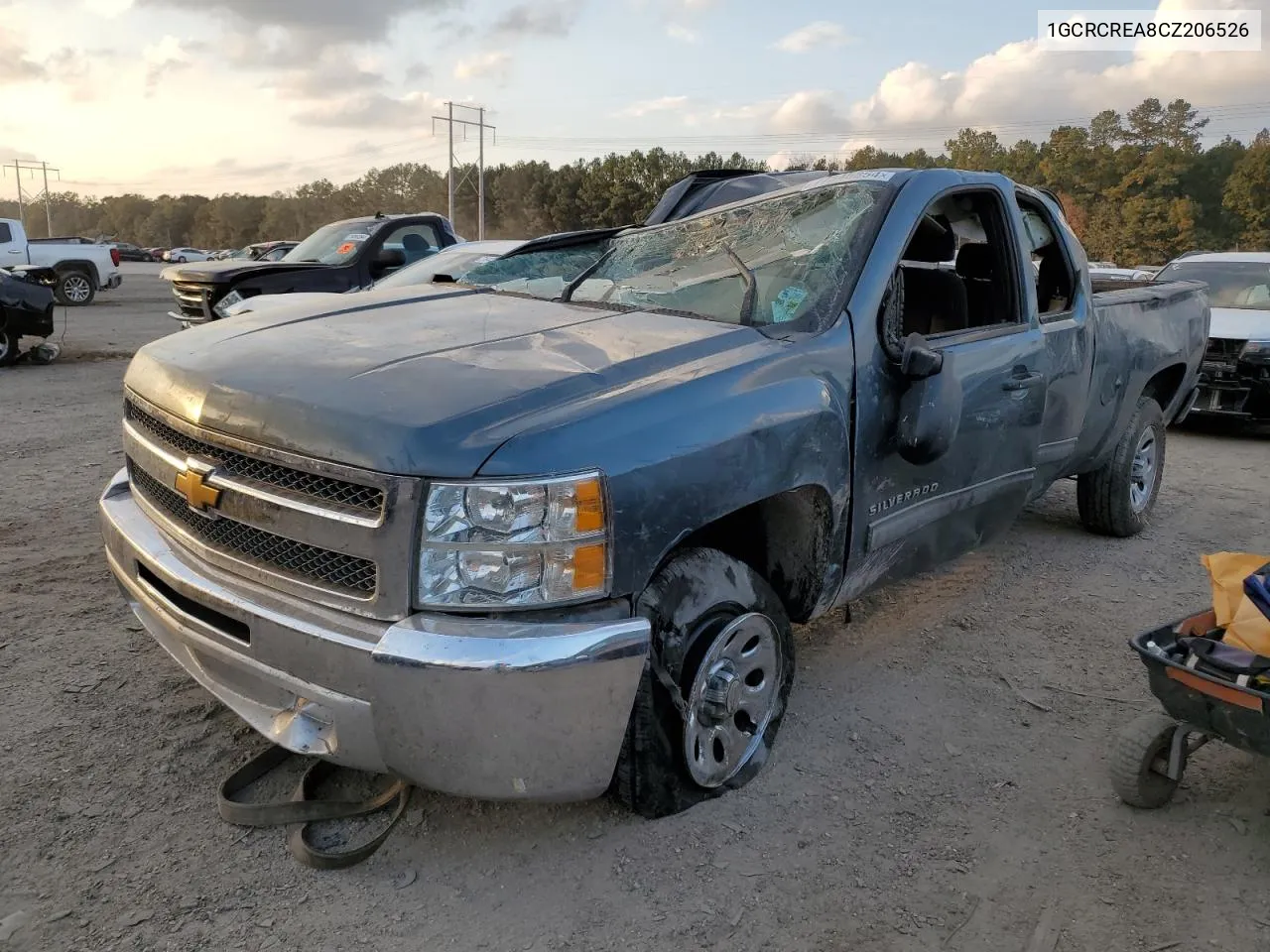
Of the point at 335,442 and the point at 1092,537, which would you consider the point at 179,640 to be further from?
the point at 1092,537

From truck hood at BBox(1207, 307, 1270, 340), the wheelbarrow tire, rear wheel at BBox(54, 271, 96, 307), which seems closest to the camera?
the wheelbarrow tire

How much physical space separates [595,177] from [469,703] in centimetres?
7292

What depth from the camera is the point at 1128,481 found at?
521 cm

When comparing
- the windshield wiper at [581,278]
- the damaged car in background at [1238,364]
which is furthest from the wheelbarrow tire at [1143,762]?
the damaged car in background at [1238,364]

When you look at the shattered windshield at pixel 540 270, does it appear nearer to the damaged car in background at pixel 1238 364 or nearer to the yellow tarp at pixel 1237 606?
the yellow tarp at pixel 1237 606

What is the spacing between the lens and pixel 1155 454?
5.54m

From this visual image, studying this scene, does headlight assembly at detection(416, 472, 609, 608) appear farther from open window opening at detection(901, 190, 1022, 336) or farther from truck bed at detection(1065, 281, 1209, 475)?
truck bed at detection(1065, 281, 1209, 475)

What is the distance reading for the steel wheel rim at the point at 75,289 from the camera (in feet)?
70.7

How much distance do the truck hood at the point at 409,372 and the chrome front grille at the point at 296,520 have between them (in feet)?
0.16

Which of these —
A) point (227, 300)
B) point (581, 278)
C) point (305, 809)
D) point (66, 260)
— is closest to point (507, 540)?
point (305, 809)

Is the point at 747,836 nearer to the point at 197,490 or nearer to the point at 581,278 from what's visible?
the point at 197,490

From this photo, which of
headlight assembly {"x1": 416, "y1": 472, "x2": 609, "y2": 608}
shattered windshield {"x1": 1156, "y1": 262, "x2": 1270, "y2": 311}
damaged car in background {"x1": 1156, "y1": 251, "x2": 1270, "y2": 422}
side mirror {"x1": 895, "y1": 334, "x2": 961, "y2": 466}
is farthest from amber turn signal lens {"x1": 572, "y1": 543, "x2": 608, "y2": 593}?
shattered windshield {"x1": 1156, "y1": 262, "x2": 1270, "y2": 311}

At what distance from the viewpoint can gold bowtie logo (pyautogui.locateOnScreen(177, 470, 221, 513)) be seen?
2443 millimetres

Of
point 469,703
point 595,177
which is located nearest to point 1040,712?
point 469,703
